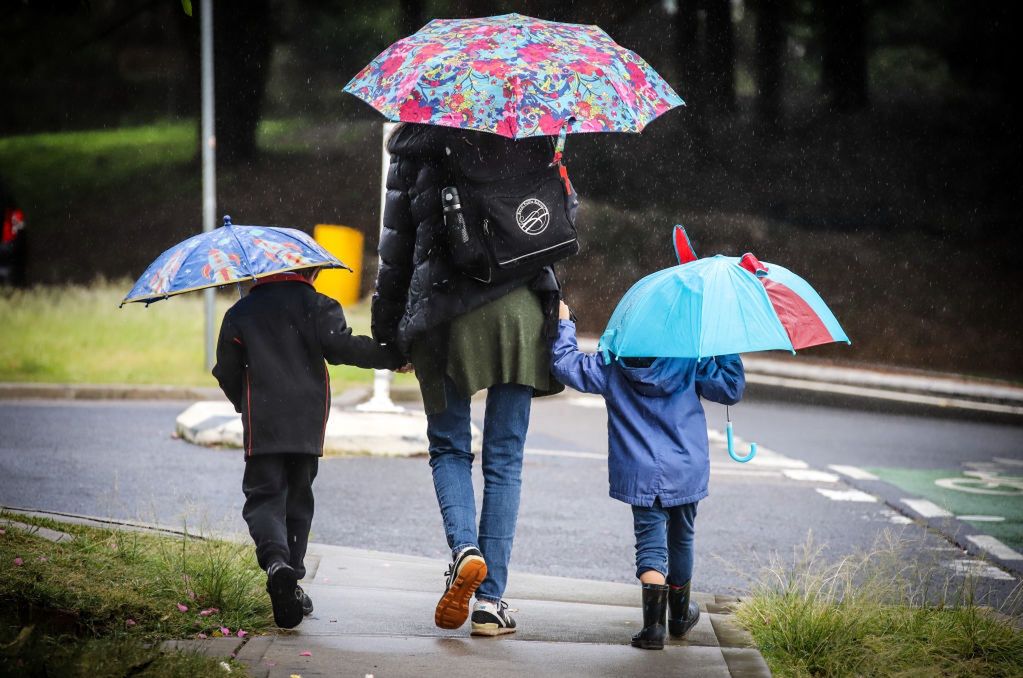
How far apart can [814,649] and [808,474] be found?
5040 millimetres

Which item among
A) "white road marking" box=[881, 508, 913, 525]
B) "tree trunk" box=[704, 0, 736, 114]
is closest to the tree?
"tree trunk" box=[704, 0, 736, 114]

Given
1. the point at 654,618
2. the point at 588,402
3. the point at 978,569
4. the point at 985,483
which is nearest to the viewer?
the point at 654,618

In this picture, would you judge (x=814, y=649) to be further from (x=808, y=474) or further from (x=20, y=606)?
(x=808, y=474)

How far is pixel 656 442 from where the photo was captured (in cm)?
436

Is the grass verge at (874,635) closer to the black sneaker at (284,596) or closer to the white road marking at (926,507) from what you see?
the black sneaker at (284,596)

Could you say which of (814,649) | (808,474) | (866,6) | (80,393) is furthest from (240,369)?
Result: (866,6)

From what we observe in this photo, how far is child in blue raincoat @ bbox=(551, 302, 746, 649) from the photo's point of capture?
14.2 feet

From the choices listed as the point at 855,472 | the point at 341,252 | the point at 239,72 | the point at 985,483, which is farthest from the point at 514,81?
the point at 239,72

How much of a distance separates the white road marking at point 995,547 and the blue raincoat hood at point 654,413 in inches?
122

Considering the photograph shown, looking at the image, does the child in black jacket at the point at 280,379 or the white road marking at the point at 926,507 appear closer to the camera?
the child in black jacket at the point at 280,379

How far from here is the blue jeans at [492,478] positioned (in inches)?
172

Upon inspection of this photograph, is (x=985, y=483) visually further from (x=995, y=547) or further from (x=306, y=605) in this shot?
(x=306, y=605)

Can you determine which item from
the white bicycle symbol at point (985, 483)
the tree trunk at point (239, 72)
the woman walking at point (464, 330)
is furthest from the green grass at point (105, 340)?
the tree trunk at point (239, 72)

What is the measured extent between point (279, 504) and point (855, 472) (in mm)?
5882
